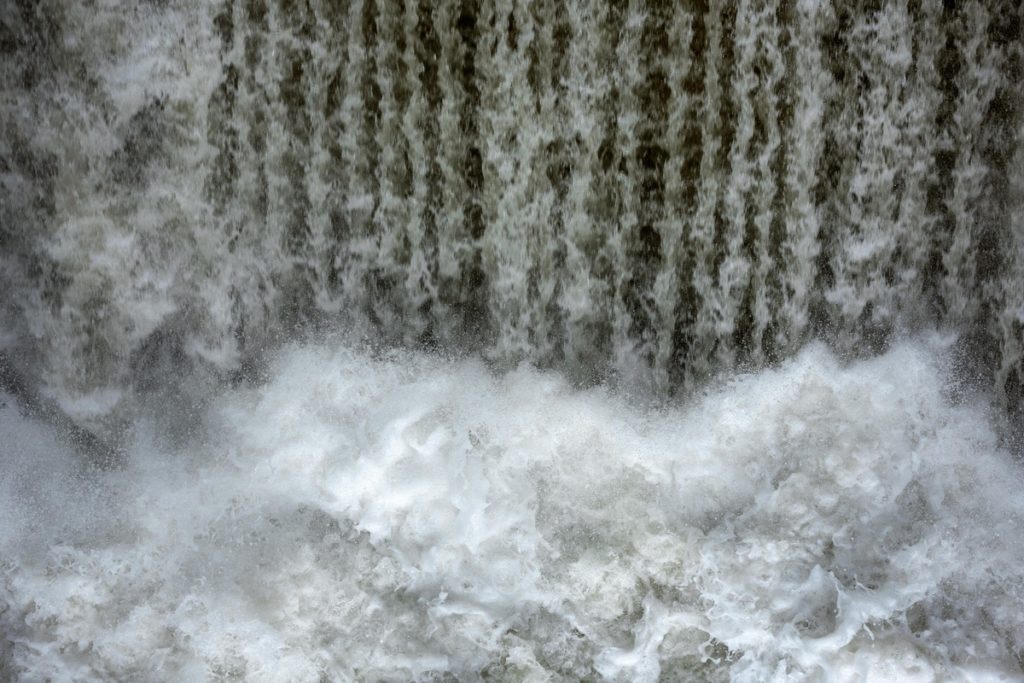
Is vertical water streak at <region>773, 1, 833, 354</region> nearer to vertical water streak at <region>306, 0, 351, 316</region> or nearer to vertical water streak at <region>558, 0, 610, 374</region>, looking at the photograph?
vertical water streak at <region>558, 0, 610, 374</region>

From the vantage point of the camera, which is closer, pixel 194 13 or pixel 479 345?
pixel 194 13

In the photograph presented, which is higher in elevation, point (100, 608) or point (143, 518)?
point (143, 518)

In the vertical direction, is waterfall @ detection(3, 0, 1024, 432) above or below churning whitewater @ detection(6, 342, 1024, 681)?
above

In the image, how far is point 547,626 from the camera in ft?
6.79

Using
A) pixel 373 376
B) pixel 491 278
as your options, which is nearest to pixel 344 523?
pixel 373 376

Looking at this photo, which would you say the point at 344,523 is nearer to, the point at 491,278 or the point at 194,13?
the point at 491,278

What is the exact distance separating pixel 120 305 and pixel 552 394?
0.99 meters

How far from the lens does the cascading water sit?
1990 millimetres

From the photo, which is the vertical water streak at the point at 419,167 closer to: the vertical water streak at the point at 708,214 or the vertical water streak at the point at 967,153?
the vertical water streak at the point at 708,214

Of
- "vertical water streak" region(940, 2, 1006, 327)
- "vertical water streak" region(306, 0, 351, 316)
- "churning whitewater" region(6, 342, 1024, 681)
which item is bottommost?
"churning whitewater" region(6, 342, 1024, 681)

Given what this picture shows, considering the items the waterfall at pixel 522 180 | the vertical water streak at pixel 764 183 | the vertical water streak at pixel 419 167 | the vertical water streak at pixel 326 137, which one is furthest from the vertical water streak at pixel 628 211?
the vertical water streak at pixel 326 137

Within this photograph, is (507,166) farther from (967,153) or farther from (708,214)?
(967,153)

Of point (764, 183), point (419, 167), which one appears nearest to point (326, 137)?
point (419, 167)

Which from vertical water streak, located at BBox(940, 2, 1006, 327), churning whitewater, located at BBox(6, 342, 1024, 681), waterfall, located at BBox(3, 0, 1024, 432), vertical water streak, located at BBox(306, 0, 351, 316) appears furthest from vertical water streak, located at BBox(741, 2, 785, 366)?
vertical water streak, located at BBox(306, 0, 351, 316)
